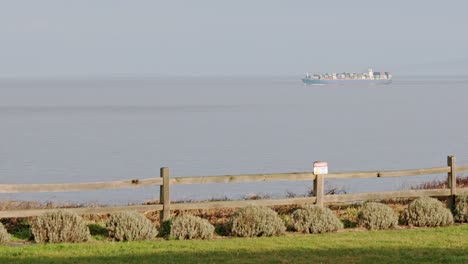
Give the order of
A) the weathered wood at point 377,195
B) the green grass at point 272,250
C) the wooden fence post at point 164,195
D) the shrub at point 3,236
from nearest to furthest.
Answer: the green grass at point 272,250 < the shrub at point 3,236 < the wooden fence post at point 164,195 < the weathered wood at point 377,195

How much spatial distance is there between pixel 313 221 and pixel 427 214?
2512 millimetres

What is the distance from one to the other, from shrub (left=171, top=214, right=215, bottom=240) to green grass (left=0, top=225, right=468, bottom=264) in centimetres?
30

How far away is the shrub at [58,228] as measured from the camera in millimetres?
14969

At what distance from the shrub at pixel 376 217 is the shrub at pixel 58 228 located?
5.59 meters

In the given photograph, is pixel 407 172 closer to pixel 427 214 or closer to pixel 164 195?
pixel 427 214

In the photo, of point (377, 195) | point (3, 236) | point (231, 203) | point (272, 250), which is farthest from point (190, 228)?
point (377, 195)

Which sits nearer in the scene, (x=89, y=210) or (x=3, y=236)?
(x=3, y=236)

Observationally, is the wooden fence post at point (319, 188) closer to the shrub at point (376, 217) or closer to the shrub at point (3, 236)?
the shrub at point (376, 217)

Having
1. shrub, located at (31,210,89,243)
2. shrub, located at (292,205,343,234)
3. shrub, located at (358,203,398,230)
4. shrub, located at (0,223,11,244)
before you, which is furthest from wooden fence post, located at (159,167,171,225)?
shrub, located at (358,203,398,230)

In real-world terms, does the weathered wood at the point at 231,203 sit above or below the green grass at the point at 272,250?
above

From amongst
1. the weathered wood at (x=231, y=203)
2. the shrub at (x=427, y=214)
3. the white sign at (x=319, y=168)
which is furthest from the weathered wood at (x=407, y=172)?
the weathered wood at (x=231, y=203)

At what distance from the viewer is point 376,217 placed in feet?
54.9

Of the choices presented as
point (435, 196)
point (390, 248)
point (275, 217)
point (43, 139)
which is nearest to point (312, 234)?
point (275, 217)

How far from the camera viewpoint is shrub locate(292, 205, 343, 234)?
1627cm
